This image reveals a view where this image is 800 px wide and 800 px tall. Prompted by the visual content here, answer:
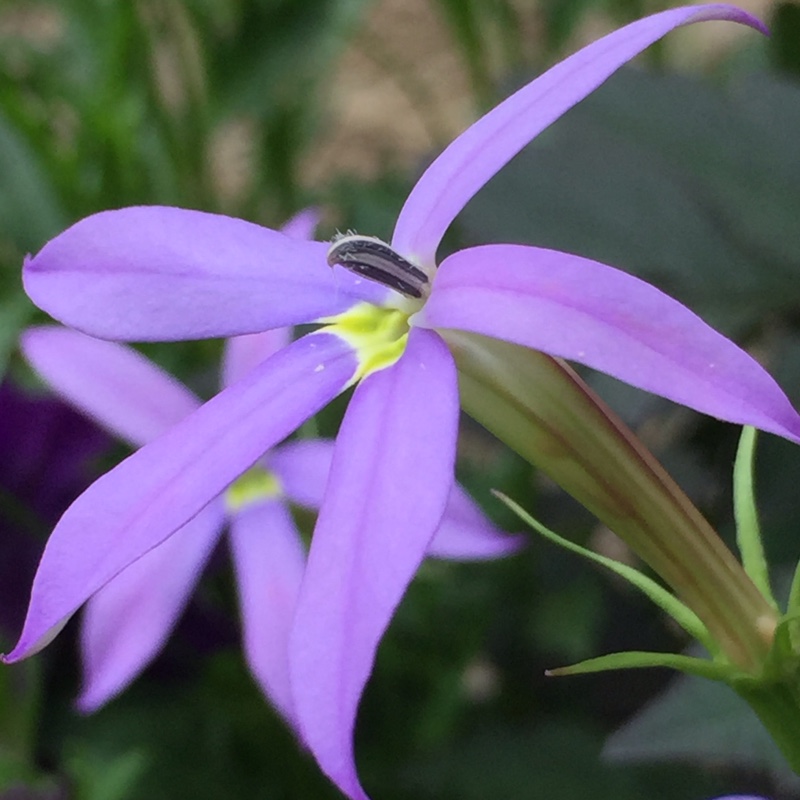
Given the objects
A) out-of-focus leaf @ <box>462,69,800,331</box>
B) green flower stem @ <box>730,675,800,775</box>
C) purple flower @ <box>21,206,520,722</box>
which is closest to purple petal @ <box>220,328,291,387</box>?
purple flower @ <box>21,206,520,722</box>

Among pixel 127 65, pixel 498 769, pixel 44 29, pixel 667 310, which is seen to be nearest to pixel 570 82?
pixel 667 310

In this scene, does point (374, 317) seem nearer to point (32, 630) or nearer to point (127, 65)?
point (32, 630)

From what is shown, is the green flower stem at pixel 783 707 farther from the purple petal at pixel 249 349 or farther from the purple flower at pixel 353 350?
the purple petal at pixel 249 349

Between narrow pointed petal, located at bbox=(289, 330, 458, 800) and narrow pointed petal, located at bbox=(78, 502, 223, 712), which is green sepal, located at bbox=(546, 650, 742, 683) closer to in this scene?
narrow pointed petal, located at bbox=(289, 330, 458, 800)

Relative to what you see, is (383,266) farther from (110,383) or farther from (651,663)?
(110,383)

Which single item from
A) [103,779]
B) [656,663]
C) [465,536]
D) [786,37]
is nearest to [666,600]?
[656,663]
